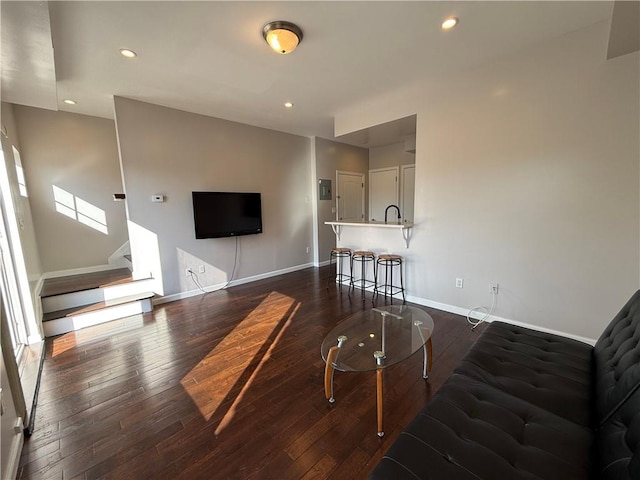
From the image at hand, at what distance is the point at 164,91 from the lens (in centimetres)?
328

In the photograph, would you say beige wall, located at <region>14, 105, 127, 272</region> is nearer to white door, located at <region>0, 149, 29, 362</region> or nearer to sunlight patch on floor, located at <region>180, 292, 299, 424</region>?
white door, located at <region>0, 149, 29, 362</region>

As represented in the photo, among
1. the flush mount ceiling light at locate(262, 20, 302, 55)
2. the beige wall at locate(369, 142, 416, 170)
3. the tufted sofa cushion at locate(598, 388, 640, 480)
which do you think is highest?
the flush mount ceiling light at locate(262, 20, 302, 55)

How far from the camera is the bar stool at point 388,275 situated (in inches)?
149

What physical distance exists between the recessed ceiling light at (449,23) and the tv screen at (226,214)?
349 centimetres

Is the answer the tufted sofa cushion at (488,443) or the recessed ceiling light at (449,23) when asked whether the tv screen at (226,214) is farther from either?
the tufted sofa cushion at (488,443)

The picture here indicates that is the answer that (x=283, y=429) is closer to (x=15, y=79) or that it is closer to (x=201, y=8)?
(x=201, y=8)

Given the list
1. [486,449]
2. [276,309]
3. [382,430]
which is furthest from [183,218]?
[486,449]

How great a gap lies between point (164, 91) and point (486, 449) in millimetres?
4312

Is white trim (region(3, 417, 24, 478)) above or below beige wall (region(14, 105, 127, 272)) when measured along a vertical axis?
below

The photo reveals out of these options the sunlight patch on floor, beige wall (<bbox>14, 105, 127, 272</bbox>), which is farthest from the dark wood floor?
beige wall (<bbox>14, 105, 127, 272</bbox>)

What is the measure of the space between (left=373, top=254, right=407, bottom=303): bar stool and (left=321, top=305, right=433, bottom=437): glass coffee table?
1242 millimetres

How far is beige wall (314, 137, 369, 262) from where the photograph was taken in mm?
5766

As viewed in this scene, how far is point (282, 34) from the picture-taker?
6.96 feet

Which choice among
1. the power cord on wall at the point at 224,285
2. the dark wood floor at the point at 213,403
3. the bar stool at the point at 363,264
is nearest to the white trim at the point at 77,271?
the power cord on wall at the point at 224,285
